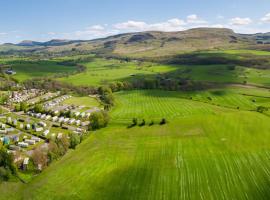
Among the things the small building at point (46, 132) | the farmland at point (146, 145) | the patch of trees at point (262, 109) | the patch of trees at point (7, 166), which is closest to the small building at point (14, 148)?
the farmland at point (146, 145)

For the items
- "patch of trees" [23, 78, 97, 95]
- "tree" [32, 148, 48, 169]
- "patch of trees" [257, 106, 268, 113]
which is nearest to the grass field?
"tree" [32, 148, 48, 169]

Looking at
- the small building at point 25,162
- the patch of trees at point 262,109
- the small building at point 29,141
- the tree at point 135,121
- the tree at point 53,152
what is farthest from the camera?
the patch of trees at point 262,109

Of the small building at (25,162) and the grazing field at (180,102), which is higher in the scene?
the grazing field at (180,102)

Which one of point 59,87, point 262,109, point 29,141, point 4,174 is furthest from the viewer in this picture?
point 59,87

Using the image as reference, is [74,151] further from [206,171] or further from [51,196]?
[206,171]

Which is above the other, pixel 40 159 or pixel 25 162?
pixel 40 159

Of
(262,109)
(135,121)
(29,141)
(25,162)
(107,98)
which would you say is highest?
(107,98)

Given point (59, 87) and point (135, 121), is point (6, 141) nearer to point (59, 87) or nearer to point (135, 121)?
point (135, 121)

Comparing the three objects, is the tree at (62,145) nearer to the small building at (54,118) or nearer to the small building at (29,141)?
the small building at (29,141)

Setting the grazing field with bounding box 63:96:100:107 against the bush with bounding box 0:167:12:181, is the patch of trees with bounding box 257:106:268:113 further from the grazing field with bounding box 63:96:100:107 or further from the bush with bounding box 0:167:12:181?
the bush with bounding box 0:167:12:181

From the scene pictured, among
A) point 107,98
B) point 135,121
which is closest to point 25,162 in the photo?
point 135,121
